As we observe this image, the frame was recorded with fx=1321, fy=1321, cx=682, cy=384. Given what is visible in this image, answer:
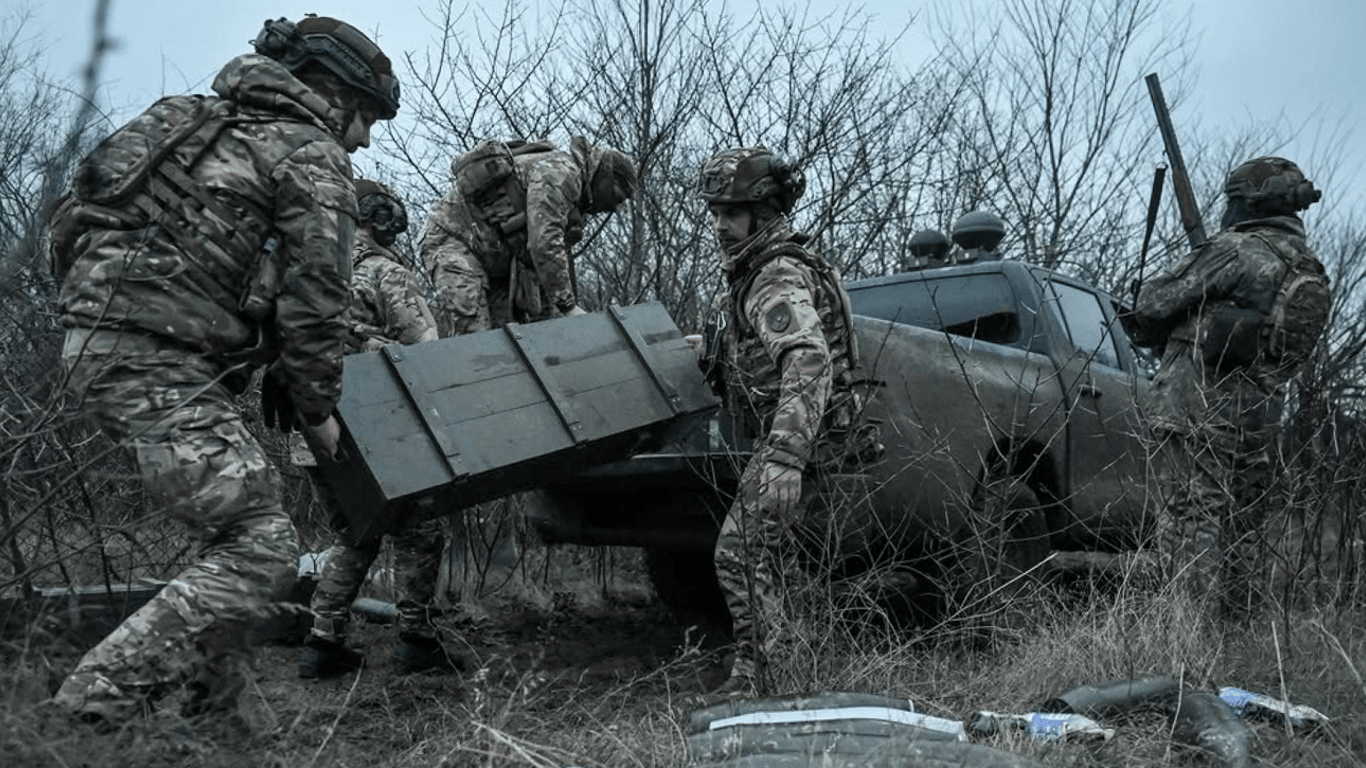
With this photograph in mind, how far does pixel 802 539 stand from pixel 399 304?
7.06ft

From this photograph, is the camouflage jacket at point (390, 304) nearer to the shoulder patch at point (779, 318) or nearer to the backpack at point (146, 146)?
the shoulder patch at point (779, 318)

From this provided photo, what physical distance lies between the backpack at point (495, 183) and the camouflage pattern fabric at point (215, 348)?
224 cm

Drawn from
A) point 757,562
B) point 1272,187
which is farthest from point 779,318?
point 1272,187

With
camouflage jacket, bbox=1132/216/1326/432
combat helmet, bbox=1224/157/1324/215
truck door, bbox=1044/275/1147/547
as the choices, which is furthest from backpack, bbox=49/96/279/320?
combat helmet, bbox=1224/157/1324/215

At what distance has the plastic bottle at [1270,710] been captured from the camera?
11.8 ft

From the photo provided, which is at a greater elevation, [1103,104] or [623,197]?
[1103,104]

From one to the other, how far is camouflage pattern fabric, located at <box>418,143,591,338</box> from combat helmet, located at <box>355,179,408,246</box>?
0.16 meters

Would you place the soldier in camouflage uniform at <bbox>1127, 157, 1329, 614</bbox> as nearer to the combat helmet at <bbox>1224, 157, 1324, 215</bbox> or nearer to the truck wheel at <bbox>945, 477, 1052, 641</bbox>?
the combat helmet at <bbox>1224, 157, 1324, 215</bbox>

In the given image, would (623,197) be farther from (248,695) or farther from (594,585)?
(248,695)

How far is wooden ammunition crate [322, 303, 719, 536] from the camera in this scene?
405 centimetres

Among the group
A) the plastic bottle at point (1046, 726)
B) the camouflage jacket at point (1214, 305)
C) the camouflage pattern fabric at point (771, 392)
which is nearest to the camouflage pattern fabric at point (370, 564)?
the camouflage pattern fabric at point (771, 392)

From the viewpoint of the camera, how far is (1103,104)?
587 inches

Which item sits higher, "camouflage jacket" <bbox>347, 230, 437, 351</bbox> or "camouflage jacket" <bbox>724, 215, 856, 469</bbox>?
"camouflage jacket" <bbox>347, 230, 437, 351</bbox>

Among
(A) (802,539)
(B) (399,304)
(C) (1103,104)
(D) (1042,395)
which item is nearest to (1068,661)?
(A) (802,539)
